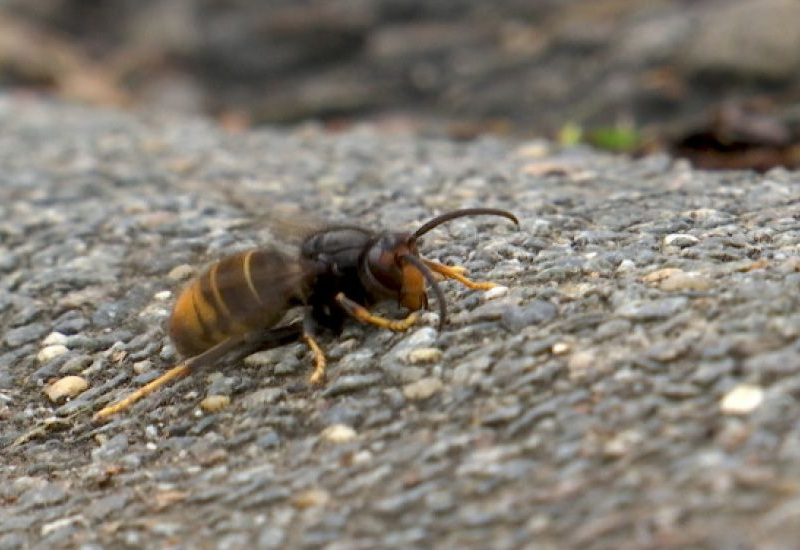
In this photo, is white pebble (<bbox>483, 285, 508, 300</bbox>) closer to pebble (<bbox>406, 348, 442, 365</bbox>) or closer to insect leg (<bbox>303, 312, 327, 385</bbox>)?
pebble (<bbox>406, 348, 442, 365</bbox>)

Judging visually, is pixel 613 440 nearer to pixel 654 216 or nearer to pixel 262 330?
pixel 262 330

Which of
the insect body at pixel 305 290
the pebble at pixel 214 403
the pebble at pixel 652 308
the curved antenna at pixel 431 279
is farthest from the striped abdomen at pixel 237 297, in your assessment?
Result: the pebble at pixel 652 308

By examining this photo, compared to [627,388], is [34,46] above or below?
above

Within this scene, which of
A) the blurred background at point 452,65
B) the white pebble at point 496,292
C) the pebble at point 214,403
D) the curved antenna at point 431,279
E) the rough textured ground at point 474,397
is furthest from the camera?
the blurred background at point 452,65

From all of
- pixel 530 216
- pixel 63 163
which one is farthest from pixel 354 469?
pixel 63 163

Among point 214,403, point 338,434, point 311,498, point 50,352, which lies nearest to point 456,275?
point 338,434

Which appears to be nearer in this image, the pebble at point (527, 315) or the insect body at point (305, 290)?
the pebble at point (527, 315)

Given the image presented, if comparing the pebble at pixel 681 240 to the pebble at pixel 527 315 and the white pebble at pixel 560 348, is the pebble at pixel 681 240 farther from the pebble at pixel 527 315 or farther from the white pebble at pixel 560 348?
the white pebble at pixel 560 348
